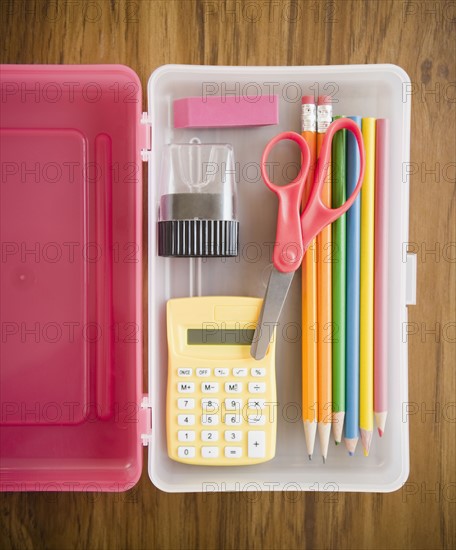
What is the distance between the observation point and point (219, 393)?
449mm

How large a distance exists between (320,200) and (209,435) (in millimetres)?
196

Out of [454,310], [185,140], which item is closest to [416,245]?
[454,310]

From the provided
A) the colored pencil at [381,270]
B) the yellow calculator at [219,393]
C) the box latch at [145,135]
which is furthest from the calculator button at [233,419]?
the box latch at [145,135]

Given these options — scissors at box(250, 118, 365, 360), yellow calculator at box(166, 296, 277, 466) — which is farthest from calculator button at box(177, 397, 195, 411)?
scissors at box(250, 118, 365, 360)

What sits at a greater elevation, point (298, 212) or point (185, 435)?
point (298, 212)

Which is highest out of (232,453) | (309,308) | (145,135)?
(145,135)

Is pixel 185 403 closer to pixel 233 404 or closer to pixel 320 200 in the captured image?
pixel 233 404

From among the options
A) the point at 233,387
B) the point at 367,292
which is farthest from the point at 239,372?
the point at 367,292

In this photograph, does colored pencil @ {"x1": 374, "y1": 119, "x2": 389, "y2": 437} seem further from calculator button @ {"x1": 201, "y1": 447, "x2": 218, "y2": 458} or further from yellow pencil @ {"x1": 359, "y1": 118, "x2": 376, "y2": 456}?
calculator button @ {"x1": 201, "y1": 447, "x2": 218, "y2": 458}

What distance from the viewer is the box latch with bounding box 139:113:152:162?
450 mm

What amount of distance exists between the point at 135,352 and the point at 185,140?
0.56 ft

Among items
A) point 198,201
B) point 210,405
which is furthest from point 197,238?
point 210,405

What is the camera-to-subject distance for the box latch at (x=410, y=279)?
1.51ft

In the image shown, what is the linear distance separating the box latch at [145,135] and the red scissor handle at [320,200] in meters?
0.13
